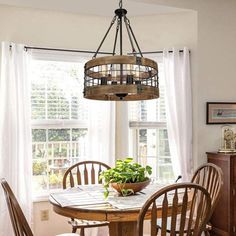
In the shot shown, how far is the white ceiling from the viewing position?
11.4 ft

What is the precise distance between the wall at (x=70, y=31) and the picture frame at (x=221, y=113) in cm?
40

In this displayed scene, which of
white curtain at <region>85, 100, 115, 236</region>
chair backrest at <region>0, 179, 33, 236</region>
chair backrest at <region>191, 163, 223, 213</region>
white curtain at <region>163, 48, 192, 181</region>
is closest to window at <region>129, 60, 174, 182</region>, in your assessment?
white curtain at <region>163, 48, 192, 181</region>

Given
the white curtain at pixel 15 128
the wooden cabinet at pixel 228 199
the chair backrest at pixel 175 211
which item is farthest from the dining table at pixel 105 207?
the wooden cabinet at pixel 228 199

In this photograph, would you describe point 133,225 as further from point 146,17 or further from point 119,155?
point 146,17

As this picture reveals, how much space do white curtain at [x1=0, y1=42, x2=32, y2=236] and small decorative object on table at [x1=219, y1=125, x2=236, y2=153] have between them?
2.13 metres

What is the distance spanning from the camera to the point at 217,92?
385cm

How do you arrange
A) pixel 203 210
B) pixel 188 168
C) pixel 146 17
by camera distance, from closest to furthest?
pixel 203 210
pixel 188 168
pixel 146 17

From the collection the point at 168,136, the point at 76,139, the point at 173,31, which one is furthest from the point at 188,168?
the point at 173,31

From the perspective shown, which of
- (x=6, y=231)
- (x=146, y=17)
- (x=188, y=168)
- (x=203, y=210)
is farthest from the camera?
(x=146, y=17)

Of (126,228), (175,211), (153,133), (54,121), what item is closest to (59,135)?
(54,121)

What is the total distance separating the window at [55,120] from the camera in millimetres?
3777

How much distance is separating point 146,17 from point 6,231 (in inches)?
113

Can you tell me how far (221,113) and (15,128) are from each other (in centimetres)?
229

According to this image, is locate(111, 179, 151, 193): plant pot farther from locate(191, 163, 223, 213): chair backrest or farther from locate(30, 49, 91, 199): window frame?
locate(30, 49, 91, 199): window frame
